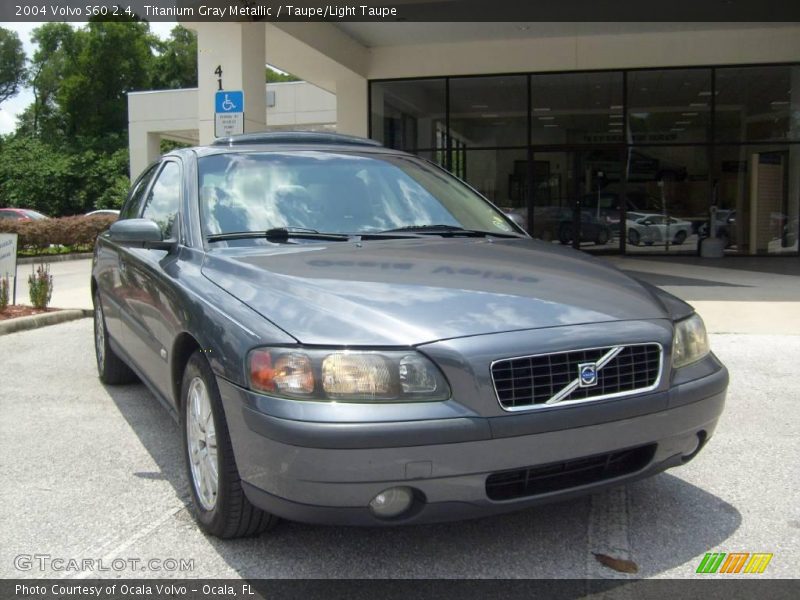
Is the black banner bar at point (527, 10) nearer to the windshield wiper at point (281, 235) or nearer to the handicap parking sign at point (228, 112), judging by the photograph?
the handicap parking sign at point (228, 112)

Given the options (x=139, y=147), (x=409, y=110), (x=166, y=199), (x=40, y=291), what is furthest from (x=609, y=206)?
(x=139, y=147)

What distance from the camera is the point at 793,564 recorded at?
2.96 metres

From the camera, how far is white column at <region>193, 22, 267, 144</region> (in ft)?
37.2

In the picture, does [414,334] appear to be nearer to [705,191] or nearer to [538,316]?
[538,316]

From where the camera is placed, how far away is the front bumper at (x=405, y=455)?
2518 mm

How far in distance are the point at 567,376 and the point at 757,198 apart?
53.4 feet

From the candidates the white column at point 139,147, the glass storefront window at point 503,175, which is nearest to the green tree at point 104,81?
the white column at point 139,147

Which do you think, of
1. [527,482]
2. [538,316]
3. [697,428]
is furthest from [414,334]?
[697,428]

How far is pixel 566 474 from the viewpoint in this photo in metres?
2.84

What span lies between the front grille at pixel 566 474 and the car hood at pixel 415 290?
0.49m

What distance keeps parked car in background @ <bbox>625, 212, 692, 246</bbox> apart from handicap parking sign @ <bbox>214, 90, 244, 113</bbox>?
1021 centimetres

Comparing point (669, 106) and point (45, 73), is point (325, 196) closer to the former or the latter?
point (669, 106)

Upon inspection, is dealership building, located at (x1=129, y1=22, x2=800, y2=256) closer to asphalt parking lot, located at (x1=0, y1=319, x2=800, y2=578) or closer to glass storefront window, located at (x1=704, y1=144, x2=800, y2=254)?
glass storefront window, located at (x1=704, y1=144, x2=800, y2=254)

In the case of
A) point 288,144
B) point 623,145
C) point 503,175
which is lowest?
point 288,144
